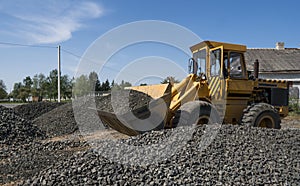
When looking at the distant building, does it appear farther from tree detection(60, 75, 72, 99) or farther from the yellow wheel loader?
tree detection(60, 75, 72, 99)

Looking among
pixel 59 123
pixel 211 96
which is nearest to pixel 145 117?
pixel 211 96

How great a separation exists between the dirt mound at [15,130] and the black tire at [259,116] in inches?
248

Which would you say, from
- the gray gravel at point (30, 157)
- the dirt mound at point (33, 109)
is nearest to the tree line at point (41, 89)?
the dirt mound at point (33, 109)

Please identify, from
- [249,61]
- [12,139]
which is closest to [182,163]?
[12,139]

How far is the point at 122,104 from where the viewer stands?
23.0 ft

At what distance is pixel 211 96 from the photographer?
7684mm

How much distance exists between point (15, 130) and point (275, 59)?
850 inches

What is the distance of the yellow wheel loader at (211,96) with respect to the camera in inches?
267

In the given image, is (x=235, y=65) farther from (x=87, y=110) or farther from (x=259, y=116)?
(x=87, y=110)

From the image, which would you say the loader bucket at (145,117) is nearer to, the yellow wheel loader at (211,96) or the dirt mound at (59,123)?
the yellow wheel loader at (211,96)

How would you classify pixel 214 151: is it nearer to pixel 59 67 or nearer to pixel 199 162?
pixel 199 162

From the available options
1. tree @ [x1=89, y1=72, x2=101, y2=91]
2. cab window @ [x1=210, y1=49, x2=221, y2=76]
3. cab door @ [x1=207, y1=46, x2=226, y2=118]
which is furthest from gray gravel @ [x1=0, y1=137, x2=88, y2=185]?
cab window @ [x1=210, y1=49, x2=221, y2=76]

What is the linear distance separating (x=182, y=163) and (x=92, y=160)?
147 cm

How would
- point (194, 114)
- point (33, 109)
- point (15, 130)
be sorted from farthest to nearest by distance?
point (33, 109)
point (15, 130)
point (194, 114)
